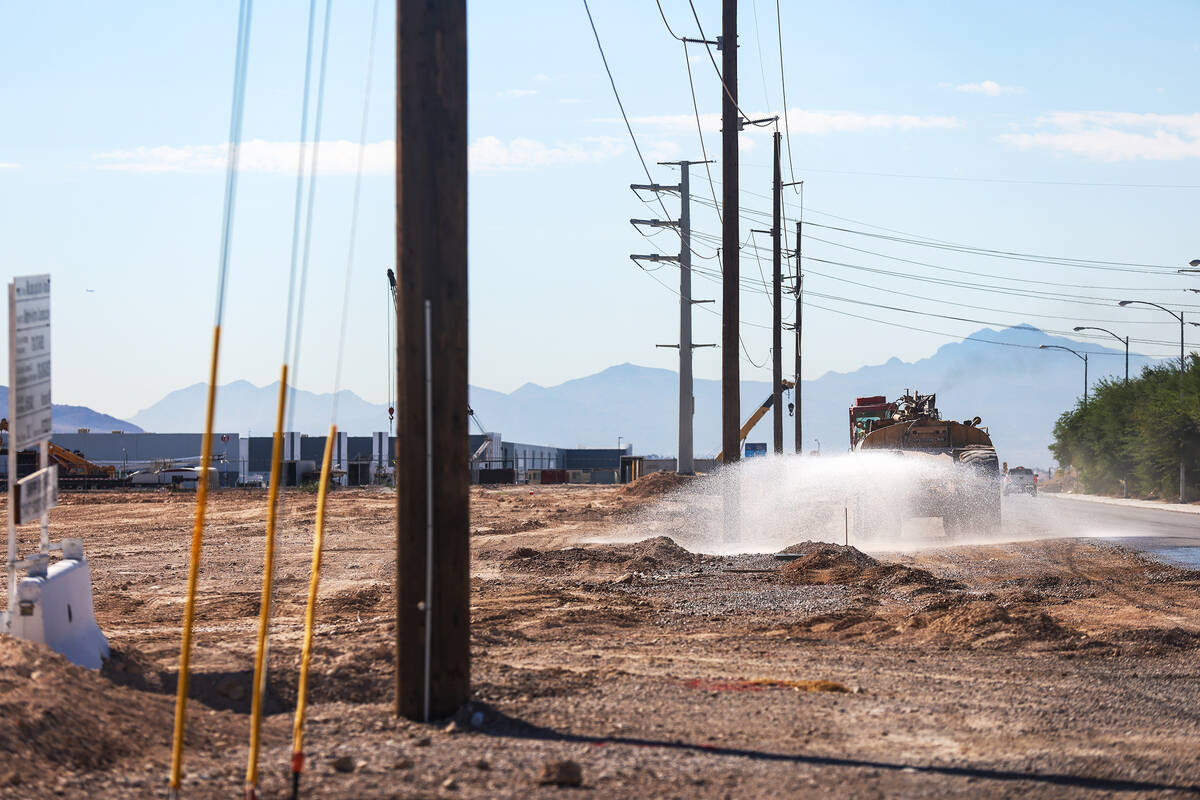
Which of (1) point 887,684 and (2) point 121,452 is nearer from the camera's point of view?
(1) point 887,684

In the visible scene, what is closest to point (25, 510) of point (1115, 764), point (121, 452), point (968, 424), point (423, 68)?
point (423, 68)

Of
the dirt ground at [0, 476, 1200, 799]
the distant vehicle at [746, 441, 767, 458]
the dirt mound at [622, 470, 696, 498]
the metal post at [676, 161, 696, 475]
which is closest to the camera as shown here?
the dirt ground at [0, 476, 1200, 799]

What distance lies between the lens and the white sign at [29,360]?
8945 millimetres

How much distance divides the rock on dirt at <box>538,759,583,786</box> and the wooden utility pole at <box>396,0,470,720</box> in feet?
4.54

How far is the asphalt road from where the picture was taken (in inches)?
928

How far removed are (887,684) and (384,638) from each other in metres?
4.20

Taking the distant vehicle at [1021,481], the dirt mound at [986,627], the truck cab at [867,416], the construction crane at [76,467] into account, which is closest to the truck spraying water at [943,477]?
the truck cab at [867,416]

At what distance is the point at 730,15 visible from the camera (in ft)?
80.6

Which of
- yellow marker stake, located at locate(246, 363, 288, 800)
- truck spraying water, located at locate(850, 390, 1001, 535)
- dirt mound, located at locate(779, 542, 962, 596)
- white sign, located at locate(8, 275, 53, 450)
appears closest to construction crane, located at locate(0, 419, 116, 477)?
truck spraying water, located at locate(850, 390, 1001, 535)

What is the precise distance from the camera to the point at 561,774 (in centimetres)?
614

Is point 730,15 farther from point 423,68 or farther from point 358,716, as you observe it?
point 358,716

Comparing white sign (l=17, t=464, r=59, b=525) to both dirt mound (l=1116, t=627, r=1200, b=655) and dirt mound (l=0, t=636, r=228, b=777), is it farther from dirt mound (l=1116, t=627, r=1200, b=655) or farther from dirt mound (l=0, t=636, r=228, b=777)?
dirt mound (l=1116, t=627, r=1200, b=655)

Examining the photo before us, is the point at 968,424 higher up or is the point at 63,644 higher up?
the point at 968,424

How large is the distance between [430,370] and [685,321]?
4384 cm
